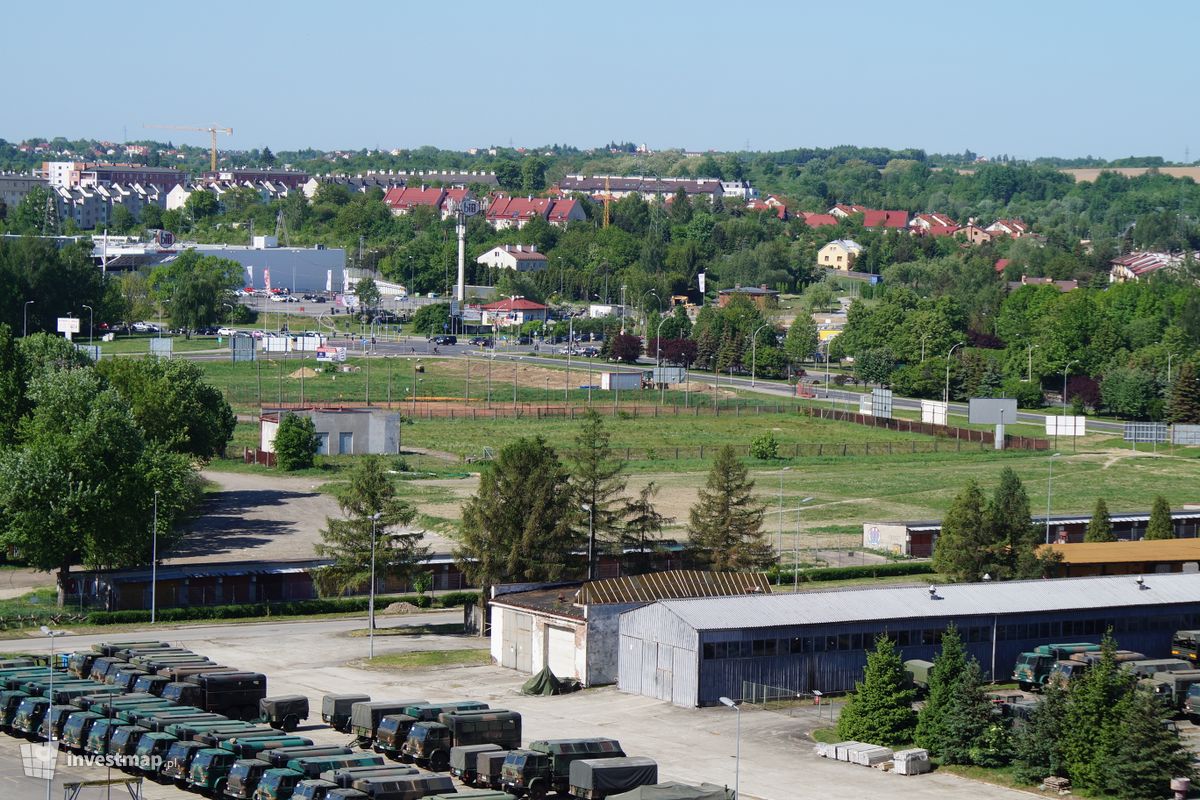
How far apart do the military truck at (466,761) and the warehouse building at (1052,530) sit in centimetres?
3679

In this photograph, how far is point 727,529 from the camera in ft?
201

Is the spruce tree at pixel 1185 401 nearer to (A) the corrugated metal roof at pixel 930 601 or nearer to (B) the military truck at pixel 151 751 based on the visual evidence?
(A) the corrugated metal roof at pixel 930 601

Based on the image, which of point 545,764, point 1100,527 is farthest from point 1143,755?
point 1100,527

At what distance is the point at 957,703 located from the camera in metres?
41.4

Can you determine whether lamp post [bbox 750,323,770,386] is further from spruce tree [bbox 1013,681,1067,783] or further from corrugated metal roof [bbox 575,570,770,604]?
spruce tree [bbox 1013,681,1067,783]

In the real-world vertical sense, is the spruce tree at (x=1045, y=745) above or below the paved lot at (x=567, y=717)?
above

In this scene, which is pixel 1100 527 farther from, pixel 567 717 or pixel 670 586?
pixel 567 717

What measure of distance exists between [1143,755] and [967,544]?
75.7 ft

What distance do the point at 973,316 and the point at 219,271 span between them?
7038cm

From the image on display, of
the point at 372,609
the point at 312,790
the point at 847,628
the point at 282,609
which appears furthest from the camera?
the point at 282,609

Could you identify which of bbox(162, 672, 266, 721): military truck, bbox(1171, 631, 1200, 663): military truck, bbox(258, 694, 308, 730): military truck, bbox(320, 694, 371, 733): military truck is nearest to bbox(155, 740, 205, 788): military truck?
bbox(258, 694, 308, 730): military truck

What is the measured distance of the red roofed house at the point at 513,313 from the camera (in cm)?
17038

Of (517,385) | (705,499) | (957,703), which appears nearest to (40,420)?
(705,499)

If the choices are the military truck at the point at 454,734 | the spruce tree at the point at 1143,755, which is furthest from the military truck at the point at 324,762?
the spruce tree at the point at 1143,755
